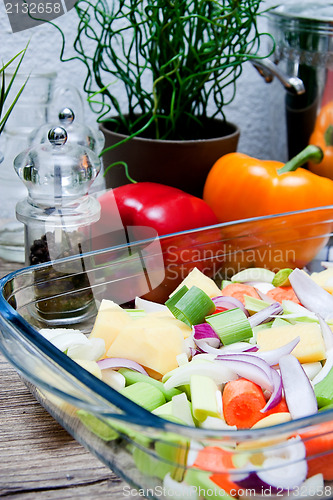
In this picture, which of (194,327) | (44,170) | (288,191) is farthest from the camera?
(288,191)

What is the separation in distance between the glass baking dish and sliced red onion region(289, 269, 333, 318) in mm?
113

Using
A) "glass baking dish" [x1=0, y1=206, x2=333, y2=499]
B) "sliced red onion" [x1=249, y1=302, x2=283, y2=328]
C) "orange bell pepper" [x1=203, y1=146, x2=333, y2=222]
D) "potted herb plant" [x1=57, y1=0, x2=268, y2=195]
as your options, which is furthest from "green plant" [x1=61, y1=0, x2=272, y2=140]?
"sliced red onion" [x1=249, y1=302, x2=283, y2=328]

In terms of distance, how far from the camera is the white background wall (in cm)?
111

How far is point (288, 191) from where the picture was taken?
934mm

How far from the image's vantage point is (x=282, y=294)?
756mm

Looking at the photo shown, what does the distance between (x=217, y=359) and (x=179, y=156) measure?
1.50ft

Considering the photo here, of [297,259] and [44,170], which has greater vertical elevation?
[44,170]

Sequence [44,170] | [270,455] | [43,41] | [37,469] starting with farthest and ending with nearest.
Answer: [43,41] < [44,170] < [37,469] < [270,455]

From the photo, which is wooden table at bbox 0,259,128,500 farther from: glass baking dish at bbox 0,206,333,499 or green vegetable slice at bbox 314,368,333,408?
green vegetable slice at bbox 314,368,333,408

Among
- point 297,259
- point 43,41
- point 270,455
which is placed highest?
point 43,41

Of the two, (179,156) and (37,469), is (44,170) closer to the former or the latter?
(179,156)

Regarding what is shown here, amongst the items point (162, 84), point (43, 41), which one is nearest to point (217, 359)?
point (162, 84)

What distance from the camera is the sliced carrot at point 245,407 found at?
0.52 meters

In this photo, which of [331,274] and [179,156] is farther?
[179,156]
